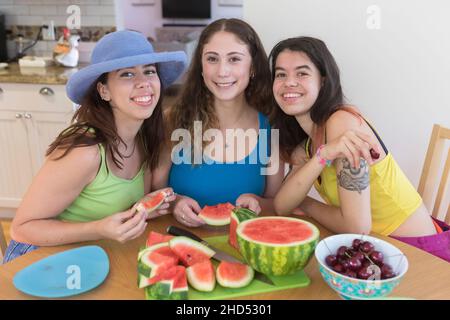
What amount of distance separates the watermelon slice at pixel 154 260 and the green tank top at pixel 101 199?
47 centimetres

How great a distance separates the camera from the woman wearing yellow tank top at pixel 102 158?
160 cm

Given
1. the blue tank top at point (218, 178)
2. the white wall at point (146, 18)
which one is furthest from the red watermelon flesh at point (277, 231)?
the white wall at point (146, 18)

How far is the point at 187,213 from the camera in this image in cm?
172

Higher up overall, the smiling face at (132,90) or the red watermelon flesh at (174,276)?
the smiling face at (132,90)

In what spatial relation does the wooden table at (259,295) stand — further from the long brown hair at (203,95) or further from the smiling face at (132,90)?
the long brown hair at (203,95)

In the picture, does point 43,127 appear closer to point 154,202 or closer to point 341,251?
point 154,202

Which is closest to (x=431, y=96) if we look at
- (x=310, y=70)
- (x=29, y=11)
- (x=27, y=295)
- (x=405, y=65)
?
(x=405, y=65)

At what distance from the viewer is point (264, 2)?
2398 mm

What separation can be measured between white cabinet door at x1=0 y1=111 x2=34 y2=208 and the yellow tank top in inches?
104

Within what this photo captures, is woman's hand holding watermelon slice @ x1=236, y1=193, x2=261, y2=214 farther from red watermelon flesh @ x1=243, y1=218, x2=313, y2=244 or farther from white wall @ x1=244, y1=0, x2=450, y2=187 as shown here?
white wall @ x1=244, y1=0, x2=450, y2=187

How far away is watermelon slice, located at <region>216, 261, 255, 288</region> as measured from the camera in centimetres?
131
